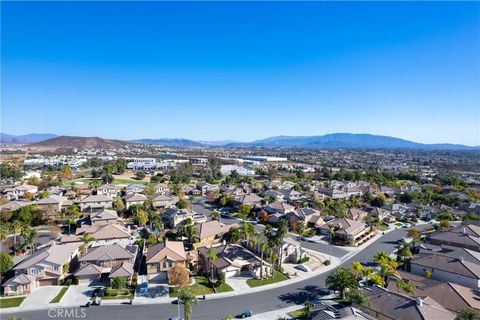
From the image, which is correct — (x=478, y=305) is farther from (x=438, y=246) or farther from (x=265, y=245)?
(x=265, y=245)

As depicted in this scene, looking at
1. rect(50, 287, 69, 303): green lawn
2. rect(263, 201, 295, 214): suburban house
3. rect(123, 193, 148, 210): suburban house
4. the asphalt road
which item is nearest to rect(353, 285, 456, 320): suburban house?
the asphalt road

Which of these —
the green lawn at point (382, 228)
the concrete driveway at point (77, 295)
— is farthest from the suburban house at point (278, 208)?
the concrete driveway at point (77, 295)

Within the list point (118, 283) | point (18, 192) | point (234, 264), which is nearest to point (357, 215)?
point (234, 264)

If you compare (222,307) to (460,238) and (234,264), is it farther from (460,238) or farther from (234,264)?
(460,238)

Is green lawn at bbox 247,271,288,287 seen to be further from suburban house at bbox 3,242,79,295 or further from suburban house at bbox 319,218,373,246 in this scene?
suburban house at bbox 3,242,79,295

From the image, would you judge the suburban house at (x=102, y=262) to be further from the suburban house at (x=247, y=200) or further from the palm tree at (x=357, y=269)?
the suburban house at (x=247, y=200)

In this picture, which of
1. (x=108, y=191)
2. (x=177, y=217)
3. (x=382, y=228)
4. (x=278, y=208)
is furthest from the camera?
(x=108, y=191)
